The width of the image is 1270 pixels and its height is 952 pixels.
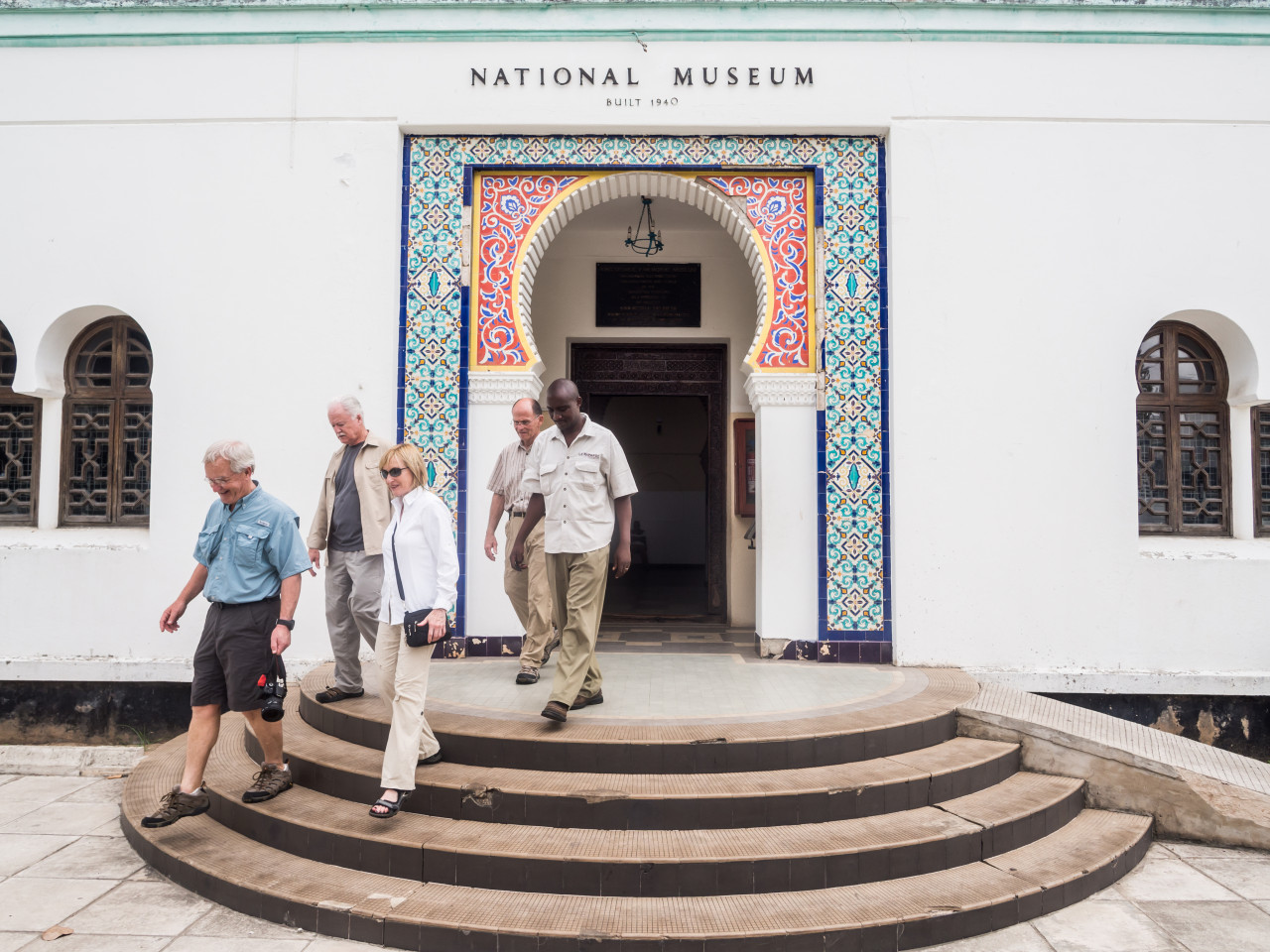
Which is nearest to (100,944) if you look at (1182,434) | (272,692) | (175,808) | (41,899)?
(41,899)

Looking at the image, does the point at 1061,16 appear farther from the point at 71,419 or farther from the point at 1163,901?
the point at 71,419

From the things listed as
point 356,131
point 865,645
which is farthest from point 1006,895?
point 356,131


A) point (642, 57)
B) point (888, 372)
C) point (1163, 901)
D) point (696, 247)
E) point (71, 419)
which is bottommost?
point (1163, 901)

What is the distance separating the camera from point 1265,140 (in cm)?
591

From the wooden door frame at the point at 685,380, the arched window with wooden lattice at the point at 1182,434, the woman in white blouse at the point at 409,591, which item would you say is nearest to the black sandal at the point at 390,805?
the woman in white blouse at the point at 409,591

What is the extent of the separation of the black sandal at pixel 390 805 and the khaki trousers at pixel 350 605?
1132 millimetres

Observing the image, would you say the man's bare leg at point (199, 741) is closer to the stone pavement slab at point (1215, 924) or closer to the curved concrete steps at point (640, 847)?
the curved concrete steps at point (640, 847)

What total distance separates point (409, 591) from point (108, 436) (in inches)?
166

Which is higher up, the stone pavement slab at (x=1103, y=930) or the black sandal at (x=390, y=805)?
the black sandal at (x=390, y=805)

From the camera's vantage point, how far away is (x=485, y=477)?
5914 mm

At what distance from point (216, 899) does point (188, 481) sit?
11.3 ft

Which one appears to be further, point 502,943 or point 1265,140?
point 1265,140

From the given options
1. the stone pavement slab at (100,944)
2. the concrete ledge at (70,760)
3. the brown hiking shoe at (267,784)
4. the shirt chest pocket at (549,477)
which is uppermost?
the shirt chest pocket at (549,477)

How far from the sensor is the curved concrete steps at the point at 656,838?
9.96 feet
